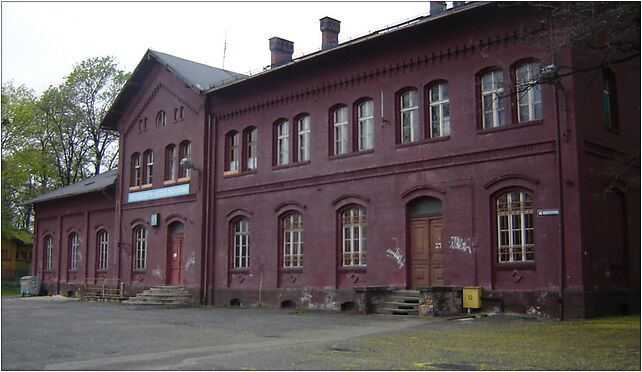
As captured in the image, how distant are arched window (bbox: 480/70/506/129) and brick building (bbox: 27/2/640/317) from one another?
1.4 inches

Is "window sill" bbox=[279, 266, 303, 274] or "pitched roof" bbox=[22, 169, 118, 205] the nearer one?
"window sill" bbox=[279, 266, 303, 274]

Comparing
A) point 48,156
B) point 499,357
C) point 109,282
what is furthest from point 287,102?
point 48,156

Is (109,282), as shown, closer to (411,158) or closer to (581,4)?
(411,158)

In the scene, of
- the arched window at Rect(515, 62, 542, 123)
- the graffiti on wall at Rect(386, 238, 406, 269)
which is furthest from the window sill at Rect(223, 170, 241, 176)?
the arched window at Rect(515, 62, 542, 123)

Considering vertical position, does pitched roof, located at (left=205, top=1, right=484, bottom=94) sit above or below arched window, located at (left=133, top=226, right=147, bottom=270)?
above

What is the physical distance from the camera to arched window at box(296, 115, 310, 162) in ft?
72.6

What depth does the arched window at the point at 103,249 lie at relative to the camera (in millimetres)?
30641

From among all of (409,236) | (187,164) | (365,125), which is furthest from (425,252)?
(187,164)

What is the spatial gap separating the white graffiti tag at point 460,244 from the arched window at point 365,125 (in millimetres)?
3983

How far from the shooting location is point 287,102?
22641 mm

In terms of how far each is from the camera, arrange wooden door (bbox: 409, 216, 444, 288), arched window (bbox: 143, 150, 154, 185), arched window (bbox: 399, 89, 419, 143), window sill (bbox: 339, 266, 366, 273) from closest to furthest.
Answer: wooden door (bbox: 409, 216, 444, 288) < arched window (bbox: 399, 89, 419, 143) < window sill (bbox: 339, 266, 366, 273) < arched window (bbox: 143, 150, 154, 185)

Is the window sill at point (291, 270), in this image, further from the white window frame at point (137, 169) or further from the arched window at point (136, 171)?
the arched window at point (136, 171)

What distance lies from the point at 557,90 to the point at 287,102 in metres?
9.30

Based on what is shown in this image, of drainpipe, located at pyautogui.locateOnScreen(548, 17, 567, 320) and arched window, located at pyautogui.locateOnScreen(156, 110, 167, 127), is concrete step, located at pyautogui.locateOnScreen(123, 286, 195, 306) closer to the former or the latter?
arched window, located at pyautogui.locateOnScreen(156, 110, 167, 127)
